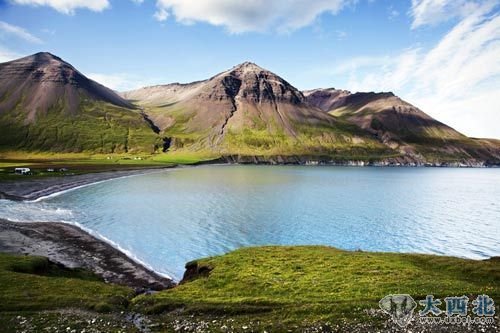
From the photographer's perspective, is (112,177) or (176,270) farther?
(112,177)

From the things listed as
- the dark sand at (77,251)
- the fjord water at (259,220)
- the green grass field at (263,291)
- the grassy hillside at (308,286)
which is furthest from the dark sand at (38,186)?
the grassy hillside at (308,286)

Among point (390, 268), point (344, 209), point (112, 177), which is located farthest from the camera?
point (112, 177)

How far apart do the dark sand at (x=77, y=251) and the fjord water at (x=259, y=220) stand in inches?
154

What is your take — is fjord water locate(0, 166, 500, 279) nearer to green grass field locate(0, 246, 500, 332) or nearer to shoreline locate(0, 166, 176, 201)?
shoreline locate(0, 166, 176, 201)

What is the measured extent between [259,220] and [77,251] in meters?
44.3

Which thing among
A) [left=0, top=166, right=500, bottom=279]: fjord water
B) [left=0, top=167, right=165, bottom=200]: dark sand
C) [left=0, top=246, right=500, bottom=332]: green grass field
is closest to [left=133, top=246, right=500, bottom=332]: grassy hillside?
[left=0, top=246, right=500, bottom=332]: green grass field

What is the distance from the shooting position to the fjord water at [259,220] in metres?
67.6

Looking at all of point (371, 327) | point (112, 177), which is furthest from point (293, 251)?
point (112, 177)

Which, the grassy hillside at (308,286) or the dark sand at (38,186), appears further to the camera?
the dark sand at (38,186)

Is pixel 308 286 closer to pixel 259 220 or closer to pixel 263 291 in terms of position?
pixel 263 291

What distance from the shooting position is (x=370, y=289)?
3052cm

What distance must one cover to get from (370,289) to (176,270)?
3034 centimetres

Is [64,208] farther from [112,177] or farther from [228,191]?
[112,177]

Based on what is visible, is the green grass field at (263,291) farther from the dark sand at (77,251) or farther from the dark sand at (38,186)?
the dark sand at (38,186)
